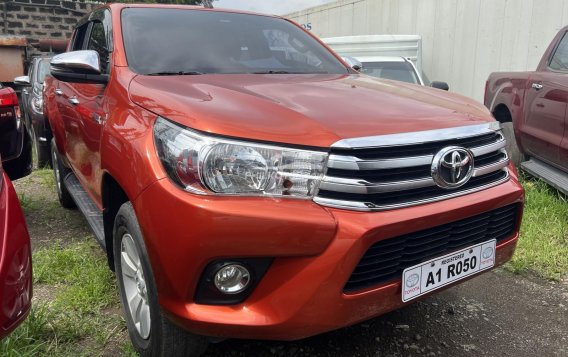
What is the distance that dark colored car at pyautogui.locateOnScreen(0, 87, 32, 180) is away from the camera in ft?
12.7

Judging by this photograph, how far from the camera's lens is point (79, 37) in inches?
159

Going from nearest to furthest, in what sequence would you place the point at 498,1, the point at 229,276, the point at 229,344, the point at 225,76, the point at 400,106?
the point at 229,276
the point at 400,106
the point at 229,344
the point at 225,76
the point at 498,1

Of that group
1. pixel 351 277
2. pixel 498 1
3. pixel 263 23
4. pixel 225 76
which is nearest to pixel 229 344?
pixel 351 277

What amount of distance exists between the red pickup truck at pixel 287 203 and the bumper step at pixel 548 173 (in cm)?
216

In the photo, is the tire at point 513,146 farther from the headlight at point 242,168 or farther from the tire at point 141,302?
the tire at point 141,302

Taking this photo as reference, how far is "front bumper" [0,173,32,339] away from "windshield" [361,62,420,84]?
5.73 m

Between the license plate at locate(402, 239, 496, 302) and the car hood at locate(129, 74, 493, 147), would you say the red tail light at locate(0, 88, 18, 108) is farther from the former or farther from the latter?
the license plate at locate(402, 239, 496, 302)

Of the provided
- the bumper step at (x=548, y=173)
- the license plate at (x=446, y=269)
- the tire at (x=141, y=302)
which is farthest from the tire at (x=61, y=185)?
the bumper step at (x=548, y=173)

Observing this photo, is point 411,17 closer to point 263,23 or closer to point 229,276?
point 263,23

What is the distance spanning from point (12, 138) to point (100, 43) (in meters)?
1.37

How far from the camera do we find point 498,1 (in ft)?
22.0

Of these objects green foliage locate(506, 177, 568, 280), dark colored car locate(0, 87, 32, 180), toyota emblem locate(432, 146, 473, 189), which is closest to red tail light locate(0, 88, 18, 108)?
dark colored car locate(0, 87, 32, 180)

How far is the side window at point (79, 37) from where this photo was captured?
12.6 ft

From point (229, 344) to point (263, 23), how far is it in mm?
2119
